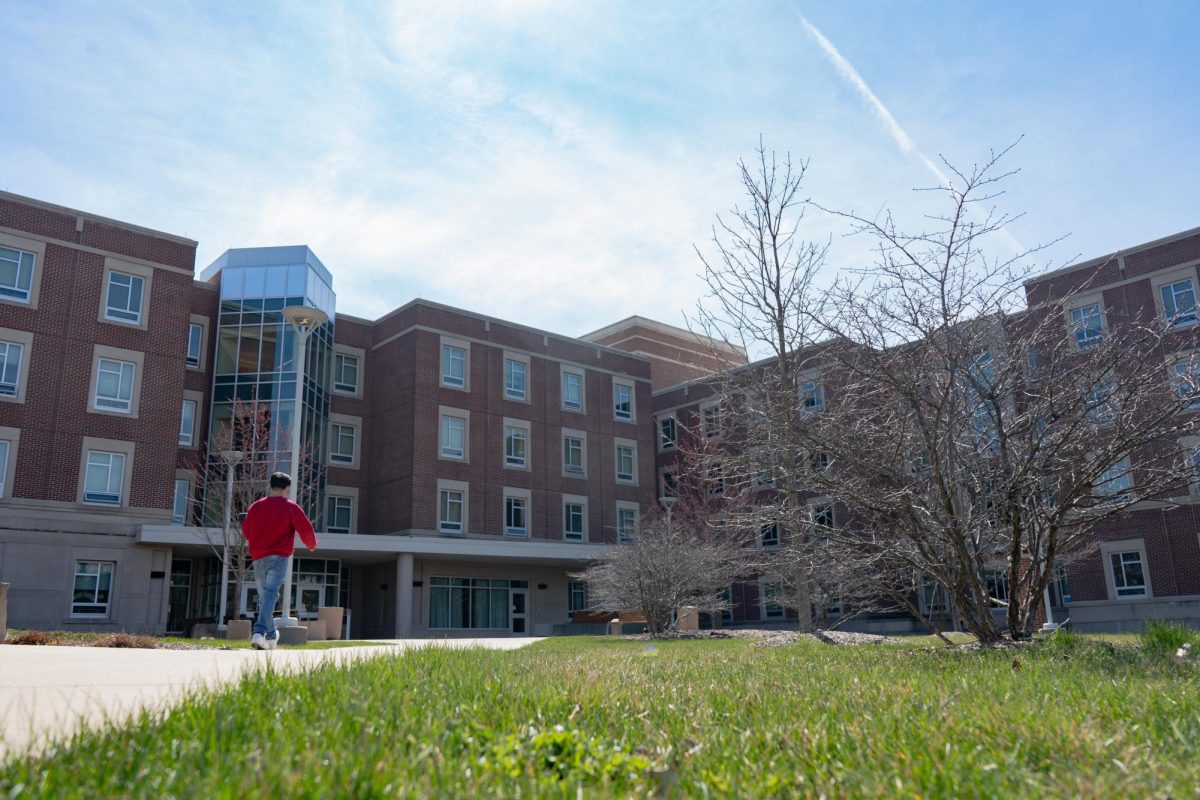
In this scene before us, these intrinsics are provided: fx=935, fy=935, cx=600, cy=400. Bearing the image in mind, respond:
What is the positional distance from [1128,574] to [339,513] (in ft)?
98.9

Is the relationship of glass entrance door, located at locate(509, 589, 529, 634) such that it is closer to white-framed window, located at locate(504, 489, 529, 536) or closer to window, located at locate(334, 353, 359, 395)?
white-framed window, located at locate(504, 489, 529, 536)

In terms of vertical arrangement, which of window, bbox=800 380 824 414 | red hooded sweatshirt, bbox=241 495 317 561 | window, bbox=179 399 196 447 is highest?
window, bbox=179 399 196 447

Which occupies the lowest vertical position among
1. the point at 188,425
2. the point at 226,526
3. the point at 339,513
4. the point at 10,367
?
the point at 226,526

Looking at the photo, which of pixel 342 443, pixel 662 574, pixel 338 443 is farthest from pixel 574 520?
pixel 662 574

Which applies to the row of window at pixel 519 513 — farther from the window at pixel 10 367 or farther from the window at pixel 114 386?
the window at pixel 10 367

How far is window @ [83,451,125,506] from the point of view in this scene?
97.9ft

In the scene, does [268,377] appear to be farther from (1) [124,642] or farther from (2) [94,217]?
(1) [124,642]

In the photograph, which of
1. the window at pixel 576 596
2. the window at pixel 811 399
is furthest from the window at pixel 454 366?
the window at pixel 811 399

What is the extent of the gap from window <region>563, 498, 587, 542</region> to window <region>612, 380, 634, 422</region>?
5.22m

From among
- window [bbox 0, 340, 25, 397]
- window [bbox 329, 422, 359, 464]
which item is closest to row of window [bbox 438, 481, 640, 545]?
window [bbox 329, 422, 359, 464]

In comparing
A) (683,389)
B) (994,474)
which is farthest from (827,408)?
(683,389)

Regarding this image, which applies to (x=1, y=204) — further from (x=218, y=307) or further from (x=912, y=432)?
(x=912, y=432)

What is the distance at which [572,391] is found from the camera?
44781 millimetres

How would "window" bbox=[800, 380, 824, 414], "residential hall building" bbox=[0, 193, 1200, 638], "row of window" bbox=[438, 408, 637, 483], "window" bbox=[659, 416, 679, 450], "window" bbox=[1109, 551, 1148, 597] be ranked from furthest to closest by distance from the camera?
"window" bbox=[659, 416, 679, 450] → "row of window" bbox=[438, 408, 637, 483] → "window" bbox=[1109, 551, 1148, 597] → "residential hall building" bbox=[0, 193, 1200, 638] → "window" bbox=[800, 380, 824, 414]
